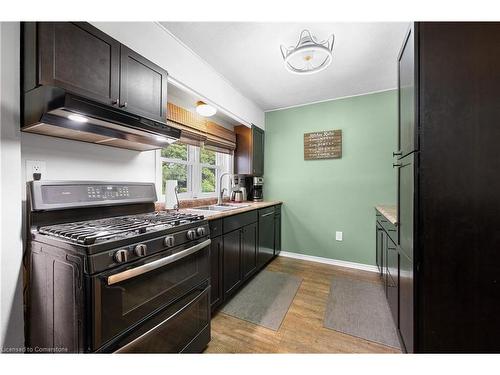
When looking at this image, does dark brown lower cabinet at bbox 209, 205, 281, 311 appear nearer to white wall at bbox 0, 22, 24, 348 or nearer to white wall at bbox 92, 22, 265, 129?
white wall at bbox 0, 22, 24, 348

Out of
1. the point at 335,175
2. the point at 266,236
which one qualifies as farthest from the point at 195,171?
the point at 335,175

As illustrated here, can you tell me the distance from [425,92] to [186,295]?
1726mm

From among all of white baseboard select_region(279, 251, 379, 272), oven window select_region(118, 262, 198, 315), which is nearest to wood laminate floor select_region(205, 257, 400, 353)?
oven window select_region(118, 262, 198, 315)

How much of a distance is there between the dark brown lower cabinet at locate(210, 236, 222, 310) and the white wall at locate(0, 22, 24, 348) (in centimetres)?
110

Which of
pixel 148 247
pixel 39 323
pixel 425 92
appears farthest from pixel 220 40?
pixel 39 323

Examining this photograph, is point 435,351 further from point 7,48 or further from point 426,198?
point 7,48

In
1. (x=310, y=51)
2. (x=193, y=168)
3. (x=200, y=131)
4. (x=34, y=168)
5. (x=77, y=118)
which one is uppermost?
(x=310, y=51)

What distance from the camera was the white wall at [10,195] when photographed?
1024mm

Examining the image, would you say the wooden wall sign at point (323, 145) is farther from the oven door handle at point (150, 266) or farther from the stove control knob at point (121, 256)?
the stove control knob at point (121, 256)

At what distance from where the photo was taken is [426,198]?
1077 mm

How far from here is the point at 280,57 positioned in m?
2.07

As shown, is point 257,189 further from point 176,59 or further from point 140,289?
point 140,289

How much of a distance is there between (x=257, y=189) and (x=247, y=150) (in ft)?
2.32

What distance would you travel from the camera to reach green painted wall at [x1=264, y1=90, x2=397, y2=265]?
285 centimetres
